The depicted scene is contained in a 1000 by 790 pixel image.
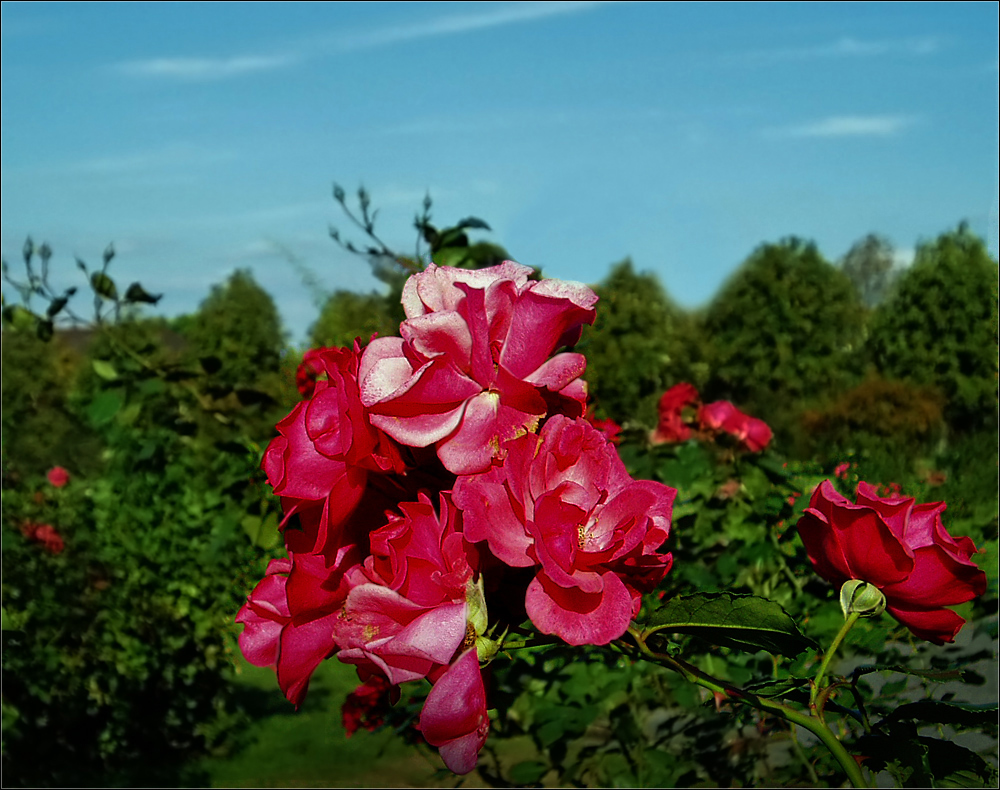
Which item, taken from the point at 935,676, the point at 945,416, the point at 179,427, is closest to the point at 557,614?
the point at 935,676

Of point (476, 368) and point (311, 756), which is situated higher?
point (476, 368)

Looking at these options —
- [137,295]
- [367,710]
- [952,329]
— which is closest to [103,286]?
[137,295]

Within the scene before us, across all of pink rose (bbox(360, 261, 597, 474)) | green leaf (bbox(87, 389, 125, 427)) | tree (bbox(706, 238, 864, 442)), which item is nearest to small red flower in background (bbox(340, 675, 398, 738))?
green leaf (bbox(87, 389, 125, 427))

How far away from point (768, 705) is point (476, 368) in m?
0.42

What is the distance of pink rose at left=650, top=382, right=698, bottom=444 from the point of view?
3.38 meters

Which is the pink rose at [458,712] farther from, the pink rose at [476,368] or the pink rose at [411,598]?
the pink rose at [476,368]

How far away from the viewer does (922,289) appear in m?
23.8

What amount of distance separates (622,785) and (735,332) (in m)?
29.1

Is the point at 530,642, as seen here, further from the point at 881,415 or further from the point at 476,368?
the point at 881,415

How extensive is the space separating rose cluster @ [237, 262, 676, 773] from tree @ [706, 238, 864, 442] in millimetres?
28119

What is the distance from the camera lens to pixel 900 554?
1078 mm

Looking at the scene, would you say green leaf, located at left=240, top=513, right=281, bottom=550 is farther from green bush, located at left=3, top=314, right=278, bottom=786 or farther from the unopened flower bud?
the unopened flower bud

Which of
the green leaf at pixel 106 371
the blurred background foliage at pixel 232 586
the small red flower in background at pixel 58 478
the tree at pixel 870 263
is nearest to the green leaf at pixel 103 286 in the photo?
the blurred background foliage at pixel 232 586

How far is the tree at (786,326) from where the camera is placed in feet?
95.1
